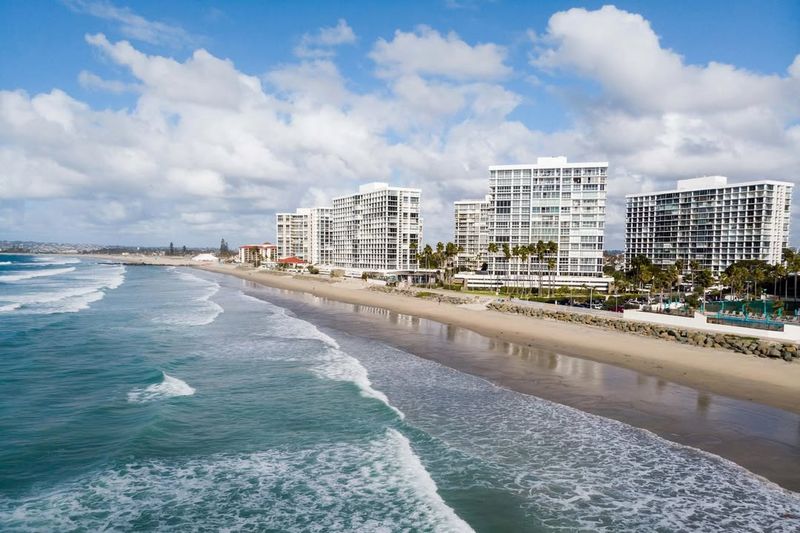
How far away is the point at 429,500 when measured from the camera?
511 inches

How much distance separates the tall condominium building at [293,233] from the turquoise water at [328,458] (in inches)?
6328

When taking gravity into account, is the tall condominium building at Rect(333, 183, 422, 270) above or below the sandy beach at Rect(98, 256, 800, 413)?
above

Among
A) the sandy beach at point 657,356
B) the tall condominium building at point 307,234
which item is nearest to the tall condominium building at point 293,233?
the tall condominium building at point 307,234

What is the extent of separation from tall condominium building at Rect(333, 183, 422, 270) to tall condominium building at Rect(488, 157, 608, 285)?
94.2ft

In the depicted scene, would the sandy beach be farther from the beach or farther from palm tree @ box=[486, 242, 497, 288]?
palm tree @ box=[486, 242, 497, 288]

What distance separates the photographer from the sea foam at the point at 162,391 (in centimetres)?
2084

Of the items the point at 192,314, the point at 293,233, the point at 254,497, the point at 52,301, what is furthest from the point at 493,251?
the point at 293,233

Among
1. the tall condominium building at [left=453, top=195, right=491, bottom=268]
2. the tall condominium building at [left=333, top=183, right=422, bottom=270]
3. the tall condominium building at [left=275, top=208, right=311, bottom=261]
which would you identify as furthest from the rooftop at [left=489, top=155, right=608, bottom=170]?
the tall condominium building at [left=275, top=208, right=311, bottom=261]

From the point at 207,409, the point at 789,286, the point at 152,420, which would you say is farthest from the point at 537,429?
the point at 789,286

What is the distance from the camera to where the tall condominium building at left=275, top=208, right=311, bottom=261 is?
7333 inches

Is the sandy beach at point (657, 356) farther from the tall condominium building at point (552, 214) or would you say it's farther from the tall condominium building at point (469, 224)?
the tall condominium building at point (469, 224)

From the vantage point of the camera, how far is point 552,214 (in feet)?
277

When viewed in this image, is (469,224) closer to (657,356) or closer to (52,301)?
(52,301)

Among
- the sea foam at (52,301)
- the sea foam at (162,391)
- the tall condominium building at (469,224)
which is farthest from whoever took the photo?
the tall condominium building at (469,224)
